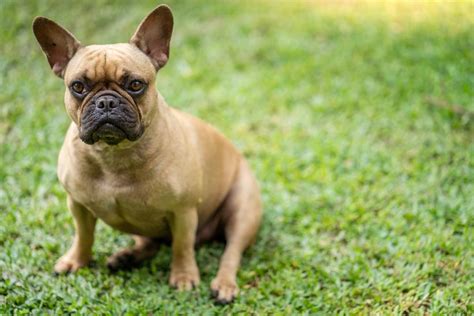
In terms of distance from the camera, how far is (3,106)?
21.0ft

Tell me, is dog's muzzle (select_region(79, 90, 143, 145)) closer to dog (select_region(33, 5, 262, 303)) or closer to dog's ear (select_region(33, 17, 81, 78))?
dog (select_region(33, 5, 262, 303))

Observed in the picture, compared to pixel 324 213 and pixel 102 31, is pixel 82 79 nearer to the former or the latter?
pixel 324 213

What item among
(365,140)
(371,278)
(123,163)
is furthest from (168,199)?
(365,140)

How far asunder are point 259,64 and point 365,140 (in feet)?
6.86

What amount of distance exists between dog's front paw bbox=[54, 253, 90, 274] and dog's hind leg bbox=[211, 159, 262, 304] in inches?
41.3

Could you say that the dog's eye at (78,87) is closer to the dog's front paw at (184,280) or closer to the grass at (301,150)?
the grass at (301,150)

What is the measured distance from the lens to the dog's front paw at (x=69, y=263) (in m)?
4.35

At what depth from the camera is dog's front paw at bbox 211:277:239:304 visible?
4.23 m

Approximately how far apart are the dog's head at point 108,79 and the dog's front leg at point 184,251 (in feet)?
2.81

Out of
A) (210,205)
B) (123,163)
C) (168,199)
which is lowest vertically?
(210,205)

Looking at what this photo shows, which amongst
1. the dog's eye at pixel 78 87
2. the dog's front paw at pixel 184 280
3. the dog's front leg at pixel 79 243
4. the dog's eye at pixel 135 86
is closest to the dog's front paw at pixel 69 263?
the dog's front leg at pixel 79 243

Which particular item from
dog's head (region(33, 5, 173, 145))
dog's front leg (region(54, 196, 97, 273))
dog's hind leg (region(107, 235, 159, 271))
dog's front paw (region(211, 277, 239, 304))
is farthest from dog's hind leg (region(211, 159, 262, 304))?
dog's head (region(33, 5, 173, 145))

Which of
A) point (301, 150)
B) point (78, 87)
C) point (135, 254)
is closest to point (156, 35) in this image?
point (78, 87)

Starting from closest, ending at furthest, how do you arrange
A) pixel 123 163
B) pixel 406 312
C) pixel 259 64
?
pixel 123 163
pixel 406 312
pixel 259 64
